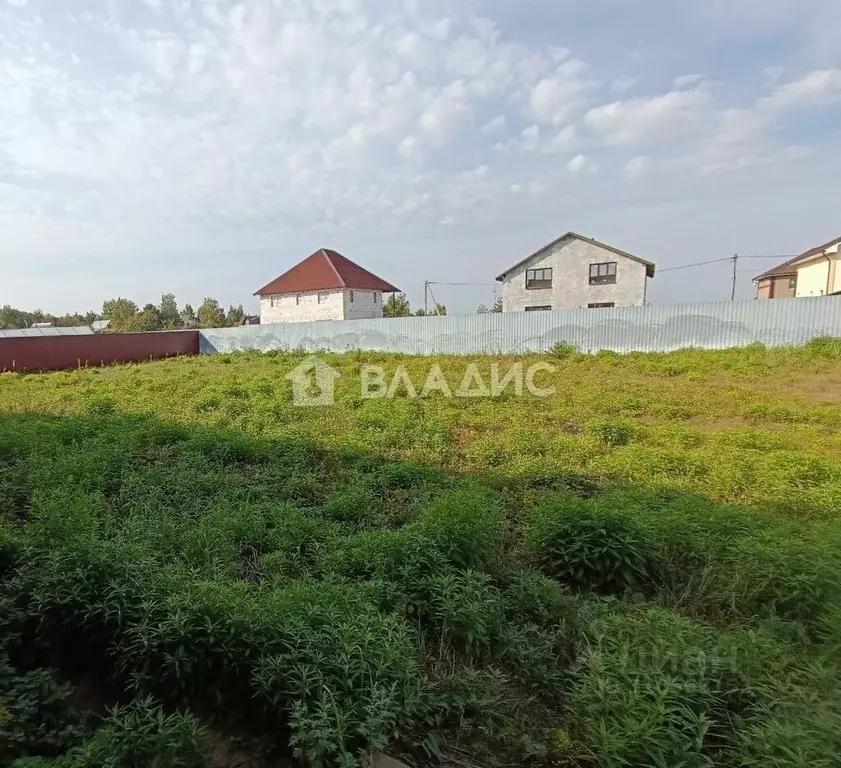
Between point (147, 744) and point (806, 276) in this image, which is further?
point (806, 276)

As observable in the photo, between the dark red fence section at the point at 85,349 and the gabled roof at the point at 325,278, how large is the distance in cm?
661

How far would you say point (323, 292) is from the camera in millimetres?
21922

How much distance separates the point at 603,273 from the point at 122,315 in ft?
108

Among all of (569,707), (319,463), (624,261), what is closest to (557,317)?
(624,261)

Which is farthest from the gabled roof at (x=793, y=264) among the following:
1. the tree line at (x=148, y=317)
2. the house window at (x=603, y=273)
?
the tree line at (x=148, y=317)

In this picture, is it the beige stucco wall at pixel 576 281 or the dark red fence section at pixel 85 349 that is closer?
the dark red fence section at pixel 85 349

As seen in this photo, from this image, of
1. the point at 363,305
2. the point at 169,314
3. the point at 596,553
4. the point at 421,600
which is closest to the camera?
the point at 421,600

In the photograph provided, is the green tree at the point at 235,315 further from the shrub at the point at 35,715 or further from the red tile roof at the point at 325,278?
the shrub at the point at 35,715

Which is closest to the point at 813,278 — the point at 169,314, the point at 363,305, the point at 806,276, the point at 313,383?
the point at 806,276

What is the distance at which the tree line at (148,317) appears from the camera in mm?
33281

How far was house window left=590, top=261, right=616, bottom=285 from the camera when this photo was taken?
18875 millimetres

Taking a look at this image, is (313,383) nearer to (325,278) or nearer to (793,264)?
(325,278)

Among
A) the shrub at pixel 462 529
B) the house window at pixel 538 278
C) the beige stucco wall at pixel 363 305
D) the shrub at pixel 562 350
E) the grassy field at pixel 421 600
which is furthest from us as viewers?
the beige stucco wall at pixel 363 305

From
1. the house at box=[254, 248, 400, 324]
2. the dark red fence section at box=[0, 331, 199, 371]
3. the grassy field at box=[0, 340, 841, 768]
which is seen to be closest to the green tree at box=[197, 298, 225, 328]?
the house at box=[254, 248, 400, 324]
